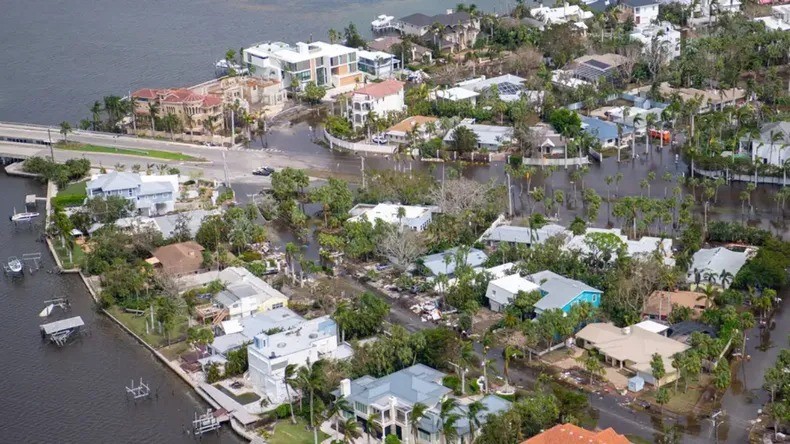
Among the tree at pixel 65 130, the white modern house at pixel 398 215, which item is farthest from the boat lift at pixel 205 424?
the tree at pixel 65 130

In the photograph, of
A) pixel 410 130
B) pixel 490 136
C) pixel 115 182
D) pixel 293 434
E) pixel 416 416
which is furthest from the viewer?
pixel 410 130

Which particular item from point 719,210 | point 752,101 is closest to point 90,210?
point 719,210

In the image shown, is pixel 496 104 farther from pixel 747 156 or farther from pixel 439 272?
pixel 439 272

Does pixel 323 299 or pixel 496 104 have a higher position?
pixel 496 104

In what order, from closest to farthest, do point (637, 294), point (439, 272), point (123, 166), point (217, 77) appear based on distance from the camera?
point (637, 294) < point (439, 272) < point (123, 166) < point (217, 77)

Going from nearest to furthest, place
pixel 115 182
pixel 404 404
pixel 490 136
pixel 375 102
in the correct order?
pixel 404 404 → pixel 115 182 → pixel 490 136 → pixel 375 102

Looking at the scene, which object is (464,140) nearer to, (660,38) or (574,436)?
(660,38)

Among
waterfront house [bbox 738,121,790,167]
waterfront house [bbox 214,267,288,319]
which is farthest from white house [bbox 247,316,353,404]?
waterfront house [bbox 738,121,790,167]

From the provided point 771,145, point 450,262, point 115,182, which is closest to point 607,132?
point 771,145
